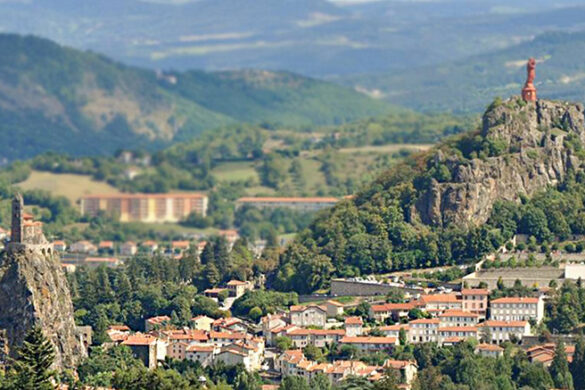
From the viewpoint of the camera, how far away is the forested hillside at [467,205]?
11719 centimetres

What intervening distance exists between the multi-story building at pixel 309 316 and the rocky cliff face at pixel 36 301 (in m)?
10.6

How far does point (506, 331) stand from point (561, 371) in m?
6.99

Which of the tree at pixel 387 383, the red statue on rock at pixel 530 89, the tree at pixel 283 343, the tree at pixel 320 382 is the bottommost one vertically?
the tree at pixel 320 382

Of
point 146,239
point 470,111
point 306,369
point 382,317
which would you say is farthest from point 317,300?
point 146,239

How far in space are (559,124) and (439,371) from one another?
30.0 metres

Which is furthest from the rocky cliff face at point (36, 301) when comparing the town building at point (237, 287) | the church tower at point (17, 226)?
the town building at point (237, 287)

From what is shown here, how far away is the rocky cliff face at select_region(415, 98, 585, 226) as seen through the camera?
394 feet

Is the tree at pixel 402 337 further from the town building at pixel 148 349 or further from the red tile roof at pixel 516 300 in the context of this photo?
the town building at pixel 148 349

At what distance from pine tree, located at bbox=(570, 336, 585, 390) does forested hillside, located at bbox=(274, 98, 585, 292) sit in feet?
56.9

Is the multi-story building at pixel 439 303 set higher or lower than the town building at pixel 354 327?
higher

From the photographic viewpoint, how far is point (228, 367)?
334ft

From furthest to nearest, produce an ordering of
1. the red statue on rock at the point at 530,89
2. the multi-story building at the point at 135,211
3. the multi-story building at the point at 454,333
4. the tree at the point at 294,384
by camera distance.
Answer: the multi-story building at the point at 135,211
the red statue on rock at the point at 530,89
the multi-story building at the point at 454,333
the tree at the point at 294,384

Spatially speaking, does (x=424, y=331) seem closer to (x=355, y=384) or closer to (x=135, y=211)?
(x=355, y=384)

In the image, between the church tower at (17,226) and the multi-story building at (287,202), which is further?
the multi-story building at (287,202)
